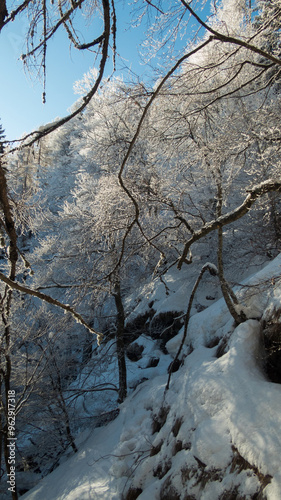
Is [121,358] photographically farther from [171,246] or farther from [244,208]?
[244,208]

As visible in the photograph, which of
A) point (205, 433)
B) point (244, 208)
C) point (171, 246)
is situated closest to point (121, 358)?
point (171, 246)

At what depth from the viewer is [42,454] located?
807 cm

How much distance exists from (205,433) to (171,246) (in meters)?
3.15

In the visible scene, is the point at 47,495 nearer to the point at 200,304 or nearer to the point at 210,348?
the point at 210,348

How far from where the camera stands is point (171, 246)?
5215 mm

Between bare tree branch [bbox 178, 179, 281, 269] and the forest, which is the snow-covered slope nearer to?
the forest

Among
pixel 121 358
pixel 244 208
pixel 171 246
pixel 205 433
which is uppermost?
pixel 171 246

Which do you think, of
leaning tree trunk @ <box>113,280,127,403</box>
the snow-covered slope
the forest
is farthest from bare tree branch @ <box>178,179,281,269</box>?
leaning tree trunk @ <box>113,280,127,403</box>

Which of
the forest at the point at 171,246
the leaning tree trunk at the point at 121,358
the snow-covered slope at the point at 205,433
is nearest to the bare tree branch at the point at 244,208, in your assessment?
the forest at the point at 171,246

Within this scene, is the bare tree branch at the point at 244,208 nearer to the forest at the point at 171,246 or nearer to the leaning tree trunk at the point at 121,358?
the forest at the point at 171,246

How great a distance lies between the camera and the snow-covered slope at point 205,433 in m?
2.29

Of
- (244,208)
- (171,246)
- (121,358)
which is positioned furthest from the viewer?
(121,358)

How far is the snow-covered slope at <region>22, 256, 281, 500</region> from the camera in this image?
229 cm

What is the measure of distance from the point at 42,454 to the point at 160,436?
21.0 ft
